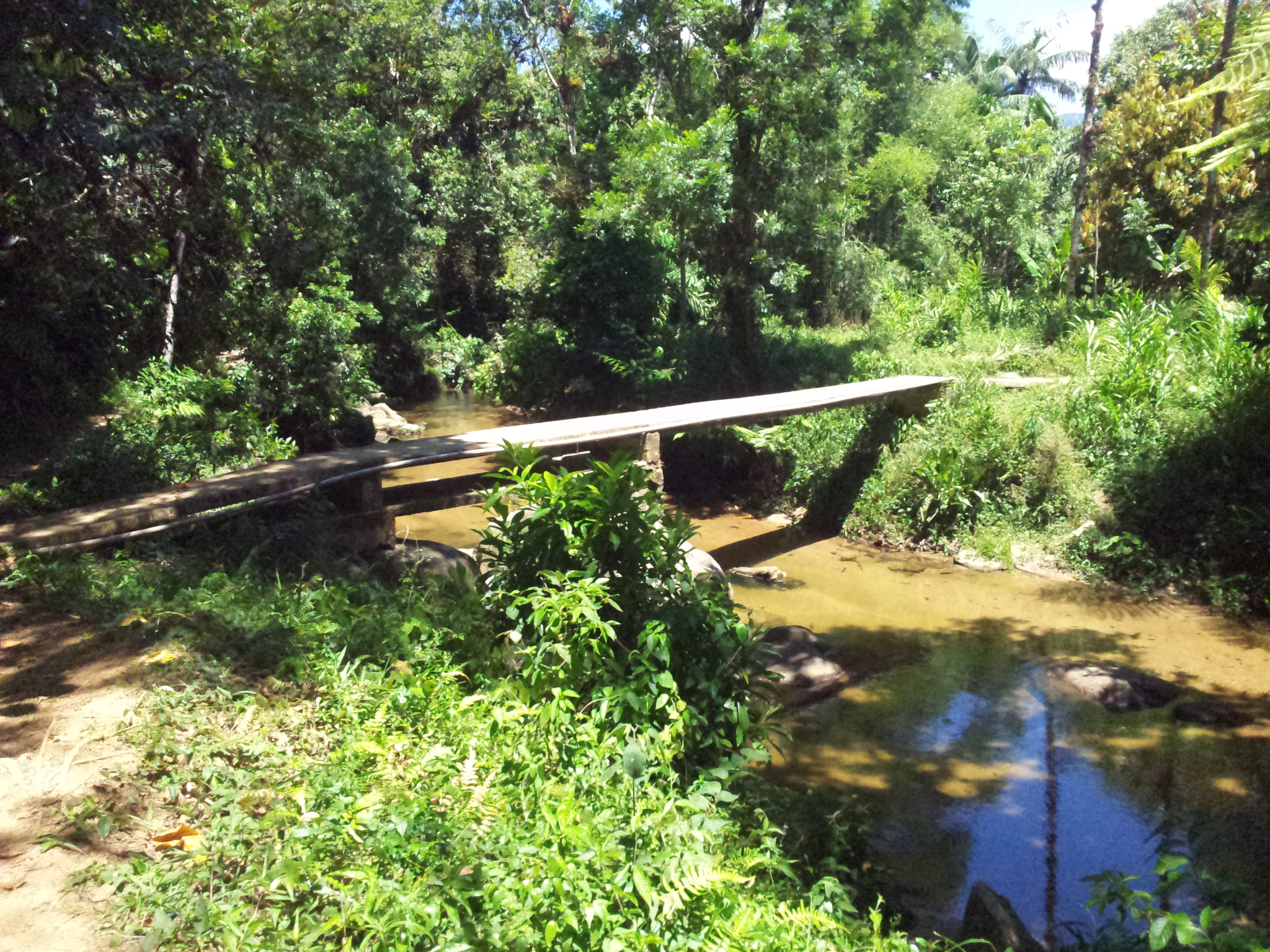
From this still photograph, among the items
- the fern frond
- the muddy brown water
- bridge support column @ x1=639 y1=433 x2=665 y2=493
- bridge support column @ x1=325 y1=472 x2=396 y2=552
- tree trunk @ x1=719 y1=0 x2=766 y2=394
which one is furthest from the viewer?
tree trunk @ x1=719 y1=0 x2=766 y2=394

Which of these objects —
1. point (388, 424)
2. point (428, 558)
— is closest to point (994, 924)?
point (428, 558)

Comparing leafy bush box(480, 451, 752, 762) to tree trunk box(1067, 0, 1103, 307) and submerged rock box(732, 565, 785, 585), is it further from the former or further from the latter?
tree trunk box(1067, 0, 1103, 307)

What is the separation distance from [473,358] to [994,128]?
14.0m

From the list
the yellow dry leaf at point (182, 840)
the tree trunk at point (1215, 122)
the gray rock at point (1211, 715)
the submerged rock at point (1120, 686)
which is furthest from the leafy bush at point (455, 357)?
the yellow dry leaf at point (182, 840)

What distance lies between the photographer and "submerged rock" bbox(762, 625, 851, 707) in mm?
6906

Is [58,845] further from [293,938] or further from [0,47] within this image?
[0,47]

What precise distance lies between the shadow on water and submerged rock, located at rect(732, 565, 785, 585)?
74.9 inches

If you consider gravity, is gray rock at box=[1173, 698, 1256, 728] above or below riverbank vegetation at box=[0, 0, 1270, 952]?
below

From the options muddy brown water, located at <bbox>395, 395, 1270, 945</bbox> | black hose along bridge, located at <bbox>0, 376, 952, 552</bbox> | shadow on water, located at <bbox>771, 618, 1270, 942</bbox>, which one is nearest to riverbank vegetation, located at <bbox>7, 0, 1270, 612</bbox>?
muddy brown water, located at <bbox>395, 395, 1270, 945</bbox>

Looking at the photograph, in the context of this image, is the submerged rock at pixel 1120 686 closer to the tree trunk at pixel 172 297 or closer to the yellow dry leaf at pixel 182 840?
the yellow dry leaf at pixel 182 840

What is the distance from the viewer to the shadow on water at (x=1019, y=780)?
183 inches

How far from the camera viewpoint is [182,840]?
9.42 feet

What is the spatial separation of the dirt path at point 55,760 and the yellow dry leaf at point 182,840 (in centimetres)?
14

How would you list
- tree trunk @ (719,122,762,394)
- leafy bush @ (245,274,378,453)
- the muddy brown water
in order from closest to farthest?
Result: the muddy brown water < leafy bush @ (245,274,378,453) < tree trunk @ (719,122,762,394)
